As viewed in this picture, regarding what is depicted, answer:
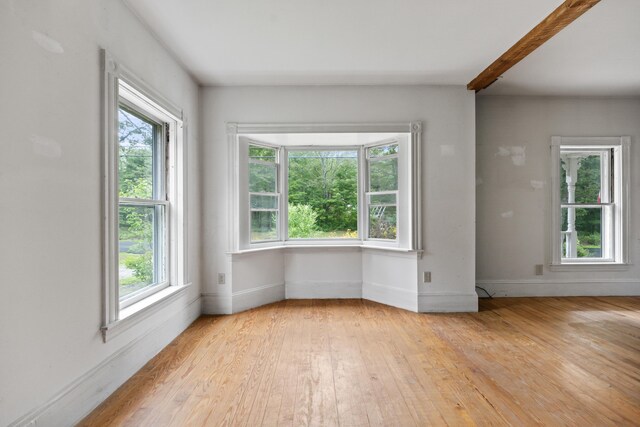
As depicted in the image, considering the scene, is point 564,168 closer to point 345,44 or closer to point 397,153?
point 397,153

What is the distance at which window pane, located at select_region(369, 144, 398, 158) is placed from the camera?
15.2ft

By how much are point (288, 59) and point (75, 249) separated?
2.49m

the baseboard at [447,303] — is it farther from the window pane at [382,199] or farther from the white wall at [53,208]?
the white wall at [53,208]

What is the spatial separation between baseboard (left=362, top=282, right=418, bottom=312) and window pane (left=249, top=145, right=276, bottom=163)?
2.01 metres

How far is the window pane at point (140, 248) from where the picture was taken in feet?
8.90

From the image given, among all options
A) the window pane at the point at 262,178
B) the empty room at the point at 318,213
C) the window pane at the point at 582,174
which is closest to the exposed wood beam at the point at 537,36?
the empty room at the point at 318,213

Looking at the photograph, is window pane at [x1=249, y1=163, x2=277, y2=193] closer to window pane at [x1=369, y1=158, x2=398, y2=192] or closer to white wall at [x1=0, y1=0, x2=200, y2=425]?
window pane at [x1=369, y1=158, x2=398, y2=192]

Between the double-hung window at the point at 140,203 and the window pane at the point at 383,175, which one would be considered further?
the window pane at the point at 383,175

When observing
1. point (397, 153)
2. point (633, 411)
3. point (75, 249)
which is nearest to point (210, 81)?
point (397, 153)

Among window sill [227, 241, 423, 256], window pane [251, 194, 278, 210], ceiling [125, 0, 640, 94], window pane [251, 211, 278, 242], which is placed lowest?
window sill [227, 241, 423, 256]

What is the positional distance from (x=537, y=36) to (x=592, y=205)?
309 cm

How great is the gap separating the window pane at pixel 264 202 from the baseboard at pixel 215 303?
1111mm

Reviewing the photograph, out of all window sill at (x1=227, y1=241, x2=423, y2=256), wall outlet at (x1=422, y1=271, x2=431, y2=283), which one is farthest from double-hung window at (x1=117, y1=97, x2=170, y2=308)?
wall outlet at (x1=422, y1=271, x2=431, y2=283)

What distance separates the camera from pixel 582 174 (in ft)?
16.8
